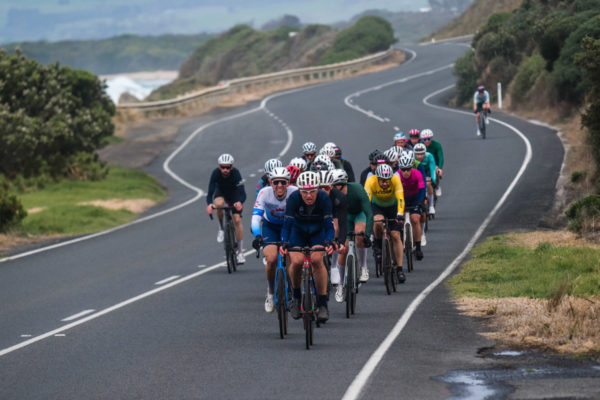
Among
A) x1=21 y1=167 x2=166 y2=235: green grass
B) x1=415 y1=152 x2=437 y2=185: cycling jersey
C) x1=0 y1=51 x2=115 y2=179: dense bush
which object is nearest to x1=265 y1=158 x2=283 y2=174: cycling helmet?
x1=415 y1=152 x2=437 y2=185: cycling jersey

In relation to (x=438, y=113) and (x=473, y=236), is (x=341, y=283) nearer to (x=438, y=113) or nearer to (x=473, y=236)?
(x=473, y=236)

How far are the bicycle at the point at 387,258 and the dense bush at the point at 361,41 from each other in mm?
73470

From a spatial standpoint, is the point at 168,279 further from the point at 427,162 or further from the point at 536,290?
the point at 536,290

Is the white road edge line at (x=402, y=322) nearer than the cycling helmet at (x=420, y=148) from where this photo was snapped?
Yes

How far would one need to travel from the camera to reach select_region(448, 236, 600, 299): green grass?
15.6 metres

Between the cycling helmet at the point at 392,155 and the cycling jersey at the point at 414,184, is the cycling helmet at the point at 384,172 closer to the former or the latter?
the cycling helmet at the point at 392,155

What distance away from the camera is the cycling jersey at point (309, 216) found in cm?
1288

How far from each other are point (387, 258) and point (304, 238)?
11.9ft

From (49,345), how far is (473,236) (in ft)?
40.7

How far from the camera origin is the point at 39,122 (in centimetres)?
3862

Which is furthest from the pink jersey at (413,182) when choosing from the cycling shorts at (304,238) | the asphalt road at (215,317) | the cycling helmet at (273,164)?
the cycling shorts at (304,238)

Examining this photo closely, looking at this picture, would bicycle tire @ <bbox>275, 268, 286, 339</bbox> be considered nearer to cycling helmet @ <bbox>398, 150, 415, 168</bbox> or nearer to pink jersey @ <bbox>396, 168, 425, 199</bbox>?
cycling helmet @ <bbox>398, 150, 415, 168</bbox>

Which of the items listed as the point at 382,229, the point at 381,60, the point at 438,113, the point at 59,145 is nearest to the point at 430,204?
the point at 382,229

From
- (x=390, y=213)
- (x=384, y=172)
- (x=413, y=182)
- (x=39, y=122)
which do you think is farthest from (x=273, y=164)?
(x=39, y=122)
